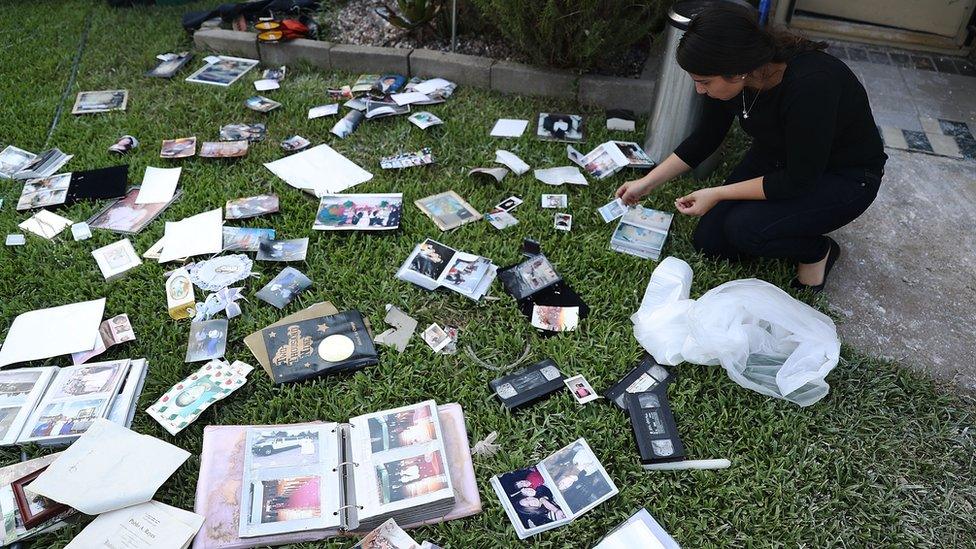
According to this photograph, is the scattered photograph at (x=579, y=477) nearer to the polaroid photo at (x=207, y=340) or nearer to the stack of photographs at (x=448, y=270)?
the stack of photographs at (x=448, y=270)

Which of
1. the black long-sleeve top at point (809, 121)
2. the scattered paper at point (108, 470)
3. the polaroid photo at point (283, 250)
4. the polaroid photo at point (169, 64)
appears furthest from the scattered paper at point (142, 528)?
the polaroid photo at point (169, 64)

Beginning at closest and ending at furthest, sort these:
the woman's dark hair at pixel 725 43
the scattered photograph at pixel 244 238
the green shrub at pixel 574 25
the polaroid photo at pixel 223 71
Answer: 1. the woman's dark hair at pixel 725 43
2. the scattered photograph at pixel 244 238
3. the green shrub at pixel 574 25
4. the polaroid photo at pixel 223 71

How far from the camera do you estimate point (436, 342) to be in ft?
8.47

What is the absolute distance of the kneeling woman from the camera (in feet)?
7.21

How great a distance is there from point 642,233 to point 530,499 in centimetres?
150

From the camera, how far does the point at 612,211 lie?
320 cm

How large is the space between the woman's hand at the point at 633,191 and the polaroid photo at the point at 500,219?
0.54 meters

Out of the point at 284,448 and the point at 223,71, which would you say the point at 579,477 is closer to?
the point at 284,448

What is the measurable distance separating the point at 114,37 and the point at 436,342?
4.02m

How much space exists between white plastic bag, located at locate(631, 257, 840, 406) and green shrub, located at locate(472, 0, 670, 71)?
189 cm

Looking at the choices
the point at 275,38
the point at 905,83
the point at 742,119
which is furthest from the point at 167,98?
the point at 905,83

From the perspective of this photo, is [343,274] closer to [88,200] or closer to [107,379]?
[107,379]

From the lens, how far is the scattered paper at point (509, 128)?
380 cm

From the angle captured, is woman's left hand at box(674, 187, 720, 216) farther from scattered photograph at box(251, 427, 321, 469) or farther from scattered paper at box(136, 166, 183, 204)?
scattered paper at box(136, 166, 183, 204)
